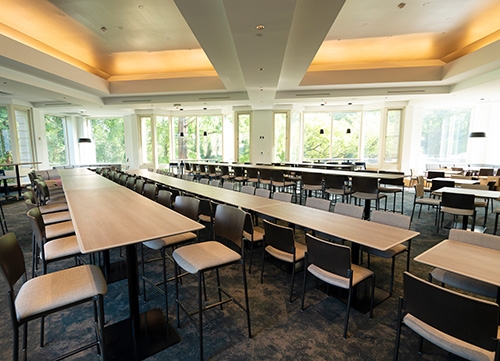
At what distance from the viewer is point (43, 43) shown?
591 centimetres

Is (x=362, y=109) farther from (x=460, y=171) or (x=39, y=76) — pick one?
(x=39, y=76)

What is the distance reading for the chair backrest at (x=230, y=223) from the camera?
2.29 m

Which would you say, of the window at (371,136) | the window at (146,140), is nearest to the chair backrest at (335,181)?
the window at (371,136)

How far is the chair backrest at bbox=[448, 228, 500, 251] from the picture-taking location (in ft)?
6.55

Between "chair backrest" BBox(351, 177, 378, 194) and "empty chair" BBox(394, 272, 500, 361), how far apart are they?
3.65 metres

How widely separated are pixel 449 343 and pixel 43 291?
7.69 feet

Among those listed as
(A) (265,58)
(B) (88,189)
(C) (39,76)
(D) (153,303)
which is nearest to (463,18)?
(A) (265,58)

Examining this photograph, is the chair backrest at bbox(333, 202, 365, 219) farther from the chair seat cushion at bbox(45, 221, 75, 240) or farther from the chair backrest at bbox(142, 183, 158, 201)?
the chair seat cushion at bbox(45, 221, 75, 240)

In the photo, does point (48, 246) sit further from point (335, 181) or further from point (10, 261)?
point (335, 181)

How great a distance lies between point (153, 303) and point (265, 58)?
4298 millimetres

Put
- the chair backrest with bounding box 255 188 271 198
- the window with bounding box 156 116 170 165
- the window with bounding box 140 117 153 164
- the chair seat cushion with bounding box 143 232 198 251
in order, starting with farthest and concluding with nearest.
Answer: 1. the window with bounding box 156 116 170 165
2. the window with bounding box 140 117 153 164
3. the chair backrest with bounding box 255 188 271 198
4. the chair seat cushion with bounding box 143 232 198 251

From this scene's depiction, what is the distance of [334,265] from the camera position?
2016mm

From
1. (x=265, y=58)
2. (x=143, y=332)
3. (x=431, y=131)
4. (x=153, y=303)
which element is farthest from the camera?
(x=431, y=131)

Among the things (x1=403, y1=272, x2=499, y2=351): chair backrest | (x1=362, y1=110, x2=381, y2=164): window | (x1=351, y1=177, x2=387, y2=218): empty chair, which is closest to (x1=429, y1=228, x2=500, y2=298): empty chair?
(x1=403, y1=272, x2=499, y2=351): chair backrest
